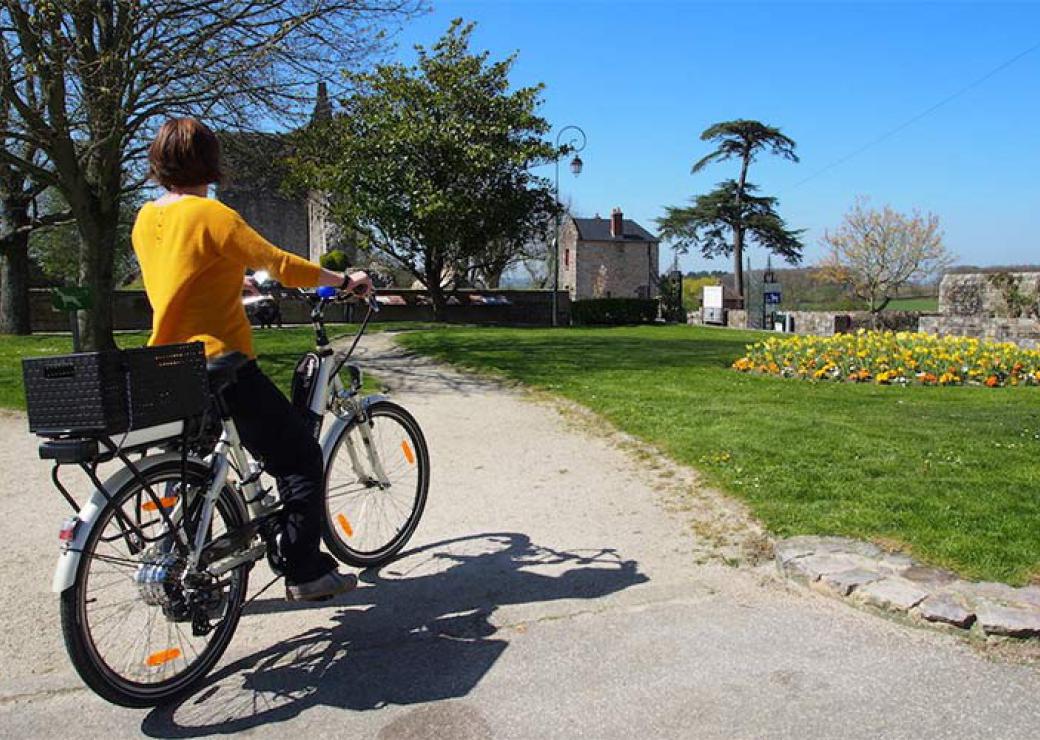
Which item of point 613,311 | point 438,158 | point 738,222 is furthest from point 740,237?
point 438,158

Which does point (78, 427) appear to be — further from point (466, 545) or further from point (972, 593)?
point (972, 593)

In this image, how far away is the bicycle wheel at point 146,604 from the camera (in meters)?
2.57

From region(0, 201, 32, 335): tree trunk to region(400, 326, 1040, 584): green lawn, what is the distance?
1477 cm

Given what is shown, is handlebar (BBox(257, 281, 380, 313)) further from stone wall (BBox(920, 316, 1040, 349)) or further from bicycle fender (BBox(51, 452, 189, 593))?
stone wall (BBox(920, 316, 1040, 349))

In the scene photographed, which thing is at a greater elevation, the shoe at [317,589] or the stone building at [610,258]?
the stone building at [610,258]

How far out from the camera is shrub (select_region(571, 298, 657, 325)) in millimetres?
36281

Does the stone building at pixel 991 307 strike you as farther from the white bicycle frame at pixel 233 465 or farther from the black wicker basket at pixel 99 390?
the black wicker basket at pixel 99 390

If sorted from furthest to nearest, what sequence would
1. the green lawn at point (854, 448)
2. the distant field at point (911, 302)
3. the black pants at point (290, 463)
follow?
the distant field at point (911, 302)
the green lawn at point (854, 448)
the black pants at point (290, 463)

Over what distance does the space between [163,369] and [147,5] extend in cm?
1098

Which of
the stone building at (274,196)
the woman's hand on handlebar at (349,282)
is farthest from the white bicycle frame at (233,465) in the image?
the stone building at (274,196)

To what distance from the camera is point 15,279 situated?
20641mm

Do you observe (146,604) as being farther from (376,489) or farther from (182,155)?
(182,155)

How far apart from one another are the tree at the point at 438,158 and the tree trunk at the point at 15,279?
7.50 metres

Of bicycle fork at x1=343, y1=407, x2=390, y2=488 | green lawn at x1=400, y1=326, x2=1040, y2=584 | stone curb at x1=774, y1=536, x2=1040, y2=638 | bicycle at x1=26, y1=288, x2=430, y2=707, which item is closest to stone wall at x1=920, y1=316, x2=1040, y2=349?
green lawn at x1=400, y1=326, x2=1040, y2=584
